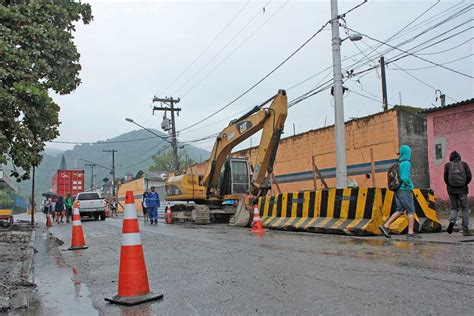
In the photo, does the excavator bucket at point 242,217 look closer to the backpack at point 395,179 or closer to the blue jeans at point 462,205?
the backpack at point 395,179

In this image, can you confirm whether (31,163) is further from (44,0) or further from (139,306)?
(139,306)

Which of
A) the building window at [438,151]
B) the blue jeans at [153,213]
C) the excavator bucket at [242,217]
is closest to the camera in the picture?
the excavator bucket at [242,217]

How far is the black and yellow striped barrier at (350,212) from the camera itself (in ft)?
32.9

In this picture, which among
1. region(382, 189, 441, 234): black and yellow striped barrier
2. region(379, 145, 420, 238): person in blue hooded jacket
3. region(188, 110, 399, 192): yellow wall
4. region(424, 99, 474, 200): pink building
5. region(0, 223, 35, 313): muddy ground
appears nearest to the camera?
region(0, 223, 35, 313): muddy ground

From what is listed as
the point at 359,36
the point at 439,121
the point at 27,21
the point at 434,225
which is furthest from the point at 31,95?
the point at 439,121

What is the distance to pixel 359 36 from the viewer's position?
15406 millimetres

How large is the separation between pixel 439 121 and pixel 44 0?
14.1 metres

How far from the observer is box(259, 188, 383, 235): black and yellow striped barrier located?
10.1 meters

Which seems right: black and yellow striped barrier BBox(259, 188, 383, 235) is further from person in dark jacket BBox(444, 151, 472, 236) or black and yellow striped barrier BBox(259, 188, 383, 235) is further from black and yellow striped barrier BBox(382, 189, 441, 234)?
person in dark jacket BBox(444, 151, 472, 236)

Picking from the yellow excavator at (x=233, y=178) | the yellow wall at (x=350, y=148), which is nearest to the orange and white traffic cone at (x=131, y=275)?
the yellow excavator at (x=233, y=178)

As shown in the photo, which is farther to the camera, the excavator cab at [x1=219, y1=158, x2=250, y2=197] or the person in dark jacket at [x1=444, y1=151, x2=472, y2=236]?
Answer: the excavator cab at [x1=219, y1=158, x2=250, y2=197]

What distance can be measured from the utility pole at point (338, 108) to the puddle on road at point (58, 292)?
30.1 feet

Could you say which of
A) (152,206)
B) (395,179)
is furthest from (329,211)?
(152,206)

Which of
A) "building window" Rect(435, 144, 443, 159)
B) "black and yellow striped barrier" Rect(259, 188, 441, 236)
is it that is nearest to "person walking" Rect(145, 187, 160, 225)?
"black and yellow striped barrier" Rect(259, 188, 441, 236)
